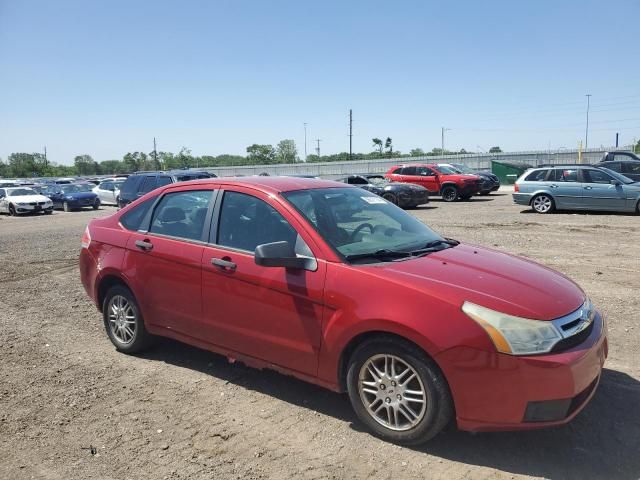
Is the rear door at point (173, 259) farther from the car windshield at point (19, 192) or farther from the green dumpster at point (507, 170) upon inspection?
the green dumpster at point (507, 170)

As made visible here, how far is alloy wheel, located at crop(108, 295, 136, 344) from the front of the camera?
192 inches

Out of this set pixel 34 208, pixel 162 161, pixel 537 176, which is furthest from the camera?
pixel 162 161

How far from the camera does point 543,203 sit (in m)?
17.5

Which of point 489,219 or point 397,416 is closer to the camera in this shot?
point 397,416

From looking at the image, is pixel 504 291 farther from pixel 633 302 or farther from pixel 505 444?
pixel 633 302

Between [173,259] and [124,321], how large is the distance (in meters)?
1.07

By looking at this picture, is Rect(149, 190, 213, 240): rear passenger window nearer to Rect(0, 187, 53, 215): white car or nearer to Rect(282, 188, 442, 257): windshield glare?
Rect(282, 188, 442, 257): windshield glare

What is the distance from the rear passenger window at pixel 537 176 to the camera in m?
17.5

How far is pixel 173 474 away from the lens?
3047 mm

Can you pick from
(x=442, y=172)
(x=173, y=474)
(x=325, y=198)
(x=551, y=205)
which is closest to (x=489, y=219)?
(x=551, y=205)

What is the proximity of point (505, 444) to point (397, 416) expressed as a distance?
0.71 metres

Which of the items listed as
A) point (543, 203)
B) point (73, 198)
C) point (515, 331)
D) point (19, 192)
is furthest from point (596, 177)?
point (19, 192)

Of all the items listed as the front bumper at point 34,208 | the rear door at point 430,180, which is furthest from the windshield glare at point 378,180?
the front bumper at point 34,208

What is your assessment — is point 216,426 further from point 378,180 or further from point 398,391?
point 378,180
